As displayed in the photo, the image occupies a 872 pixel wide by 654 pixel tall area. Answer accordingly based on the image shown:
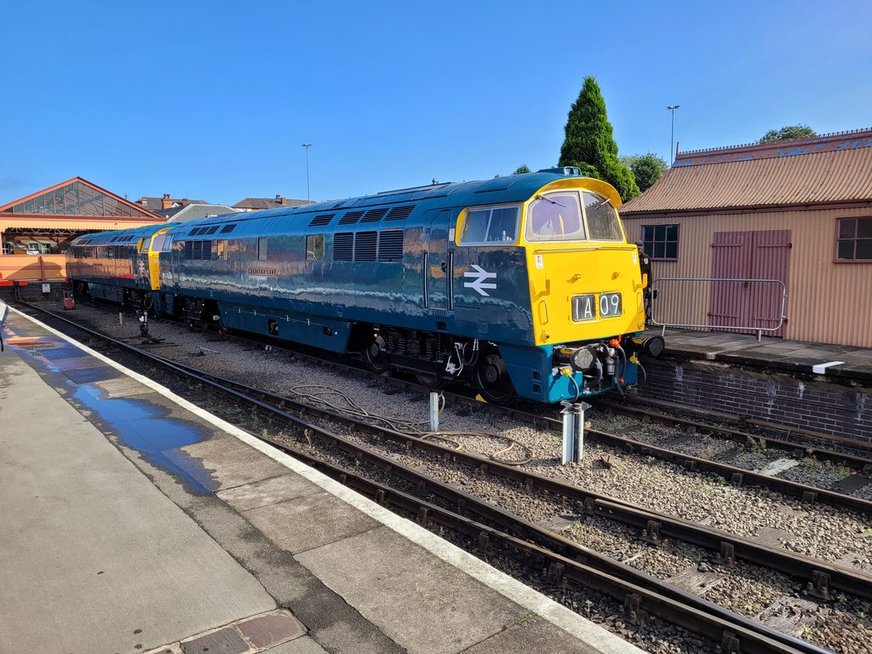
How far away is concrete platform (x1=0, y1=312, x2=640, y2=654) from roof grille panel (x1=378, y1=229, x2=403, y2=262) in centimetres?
423

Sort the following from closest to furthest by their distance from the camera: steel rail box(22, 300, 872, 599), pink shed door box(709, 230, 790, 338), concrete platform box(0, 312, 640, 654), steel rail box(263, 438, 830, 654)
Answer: concrete platform box(0, 312, 640, 654), steel rail box(263, 438, 830, 654), steel rail box(22, 300, 872, 599), pink shed door box(709, 230, 790, 338)

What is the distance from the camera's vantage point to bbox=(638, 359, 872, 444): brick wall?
823 centimetres

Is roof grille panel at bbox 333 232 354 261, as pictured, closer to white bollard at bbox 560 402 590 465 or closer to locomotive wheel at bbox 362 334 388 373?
locomotive wheel at bbox 362 334 388 373

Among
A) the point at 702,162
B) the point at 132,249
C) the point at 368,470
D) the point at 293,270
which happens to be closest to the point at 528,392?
the point at 368,470

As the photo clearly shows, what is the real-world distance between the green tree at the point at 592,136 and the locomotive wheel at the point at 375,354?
15486mm

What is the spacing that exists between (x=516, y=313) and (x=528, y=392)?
110cm

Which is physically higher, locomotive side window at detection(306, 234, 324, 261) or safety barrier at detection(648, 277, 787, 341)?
locomotive side window at detection(306, 234, 324, 261)

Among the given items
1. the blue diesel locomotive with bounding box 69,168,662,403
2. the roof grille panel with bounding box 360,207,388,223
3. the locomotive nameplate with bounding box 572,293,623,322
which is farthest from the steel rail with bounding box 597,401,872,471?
the roof grille panel with bounding box 360,207,388,223

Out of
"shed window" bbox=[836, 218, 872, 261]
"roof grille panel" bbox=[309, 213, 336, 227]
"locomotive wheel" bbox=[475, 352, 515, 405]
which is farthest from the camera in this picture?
"roof grille panel" bbox=[309, 213, 336, 227]

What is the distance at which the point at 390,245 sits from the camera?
33.7 ft

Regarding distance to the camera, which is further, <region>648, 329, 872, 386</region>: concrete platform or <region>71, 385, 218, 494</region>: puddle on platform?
<region>648, 329, 872, 386</region>: concrete platform

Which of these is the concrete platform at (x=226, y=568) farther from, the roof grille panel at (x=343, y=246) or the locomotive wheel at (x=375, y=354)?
the roof grille panel at (x=343, y=246)

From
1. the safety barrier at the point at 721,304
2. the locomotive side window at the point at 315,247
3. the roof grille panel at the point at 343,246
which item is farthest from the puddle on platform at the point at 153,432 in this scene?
the safety barrier at the point at 721,304

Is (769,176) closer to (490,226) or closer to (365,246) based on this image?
(490,226)
